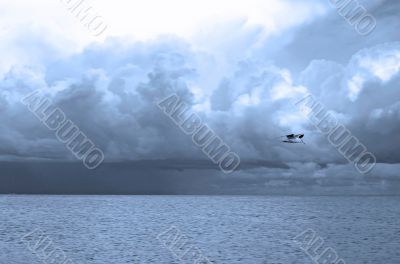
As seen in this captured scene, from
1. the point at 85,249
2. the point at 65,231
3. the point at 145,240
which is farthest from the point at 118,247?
the point at 65,231

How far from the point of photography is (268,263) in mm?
69938

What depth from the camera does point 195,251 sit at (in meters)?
80.4

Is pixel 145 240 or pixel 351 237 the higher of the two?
pixel 351 237

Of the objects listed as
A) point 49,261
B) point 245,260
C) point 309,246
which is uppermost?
point 309,246

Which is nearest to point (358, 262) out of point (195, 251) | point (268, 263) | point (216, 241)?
point (268, 263)

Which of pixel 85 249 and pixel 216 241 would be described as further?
pixel 216 241

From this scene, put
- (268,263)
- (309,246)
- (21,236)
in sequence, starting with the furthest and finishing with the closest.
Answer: (21,236) < (309,246) < (268,263)

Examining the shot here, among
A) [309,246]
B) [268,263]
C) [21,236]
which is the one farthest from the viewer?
[21,236]

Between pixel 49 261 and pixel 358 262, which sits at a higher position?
pixel 358 262

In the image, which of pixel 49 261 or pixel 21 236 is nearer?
pixel 49 261

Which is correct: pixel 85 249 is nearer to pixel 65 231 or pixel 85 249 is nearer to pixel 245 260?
pixel 245 260

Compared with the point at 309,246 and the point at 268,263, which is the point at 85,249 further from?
the point at 309,246

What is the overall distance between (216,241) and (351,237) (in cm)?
3027

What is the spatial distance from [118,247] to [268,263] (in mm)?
27078
